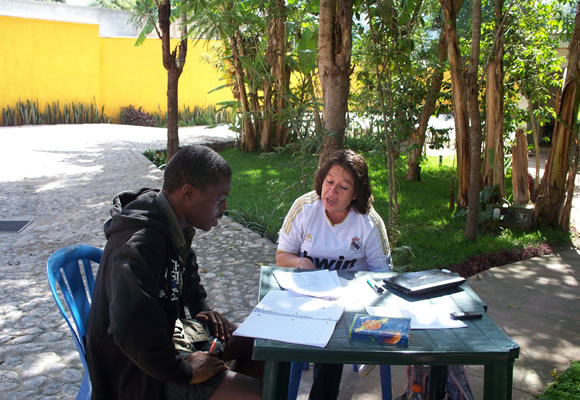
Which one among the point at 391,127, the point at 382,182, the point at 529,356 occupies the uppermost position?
the point at 391,127

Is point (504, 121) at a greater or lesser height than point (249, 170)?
greater

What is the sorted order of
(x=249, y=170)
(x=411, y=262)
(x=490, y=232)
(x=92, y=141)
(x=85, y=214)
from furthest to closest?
(x=92, y=141) < (x=249, y=170) < (x=85, y=214) < (x=490, y=232) < (x=411, y=262)

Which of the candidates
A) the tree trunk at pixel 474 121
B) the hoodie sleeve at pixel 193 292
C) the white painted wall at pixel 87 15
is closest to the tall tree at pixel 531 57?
the tree trunk at pixel 474 121

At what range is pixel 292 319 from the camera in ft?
7.27

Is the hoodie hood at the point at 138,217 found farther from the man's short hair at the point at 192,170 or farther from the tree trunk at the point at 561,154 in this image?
the tree trunk at the point at 561,154

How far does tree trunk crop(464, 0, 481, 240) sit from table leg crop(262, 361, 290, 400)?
14.3 ft

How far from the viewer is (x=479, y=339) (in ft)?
6.95

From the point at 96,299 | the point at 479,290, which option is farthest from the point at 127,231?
the point at 479,290

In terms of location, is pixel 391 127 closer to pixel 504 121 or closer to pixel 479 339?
pixel 504 121

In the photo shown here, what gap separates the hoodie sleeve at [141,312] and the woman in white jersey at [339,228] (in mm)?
1260

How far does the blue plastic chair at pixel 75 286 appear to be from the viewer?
2.27 metres

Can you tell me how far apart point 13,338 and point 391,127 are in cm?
386

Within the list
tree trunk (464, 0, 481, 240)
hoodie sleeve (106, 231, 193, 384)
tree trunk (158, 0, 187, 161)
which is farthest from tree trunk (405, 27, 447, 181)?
hoodie sleeve (106, 231, 193, 384)

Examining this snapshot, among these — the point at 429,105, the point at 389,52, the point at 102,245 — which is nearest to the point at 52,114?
the point at 429,105
